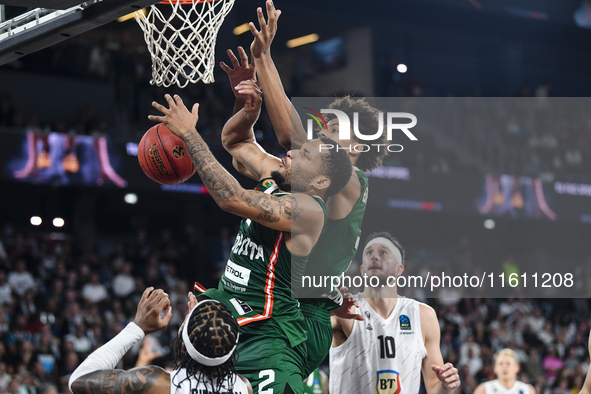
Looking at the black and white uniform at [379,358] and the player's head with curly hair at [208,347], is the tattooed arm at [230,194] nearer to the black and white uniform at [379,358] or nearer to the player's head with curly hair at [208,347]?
the player's head with curly hair at [208,347]

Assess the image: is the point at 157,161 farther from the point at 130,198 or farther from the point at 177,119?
the point at 130,198

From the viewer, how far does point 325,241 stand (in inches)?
182

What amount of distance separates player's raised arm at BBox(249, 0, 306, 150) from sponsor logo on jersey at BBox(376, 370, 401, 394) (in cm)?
201

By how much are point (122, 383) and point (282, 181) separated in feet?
5.19

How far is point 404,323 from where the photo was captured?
5.45 metres

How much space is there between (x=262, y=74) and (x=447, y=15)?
17.8 meters

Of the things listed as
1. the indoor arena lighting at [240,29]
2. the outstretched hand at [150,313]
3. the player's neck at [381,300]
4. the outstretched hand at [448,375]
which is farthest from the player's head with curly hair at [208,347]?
the indoor arena lighting at [240,29]

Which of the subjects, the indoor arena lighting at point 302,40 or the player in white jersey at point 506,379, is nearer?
the player in white jersey at point 506,379

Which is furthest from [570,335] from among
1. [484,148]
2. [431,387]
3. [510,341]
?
[431,387]

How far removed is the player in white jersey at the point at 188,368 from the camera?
2781 millimetres

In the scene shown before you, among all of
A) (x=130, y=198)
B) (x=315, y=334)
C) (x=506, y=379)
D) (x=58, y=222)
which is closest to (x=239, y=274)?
(x=315, y=334)

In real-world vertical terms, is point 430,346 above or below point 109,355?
above

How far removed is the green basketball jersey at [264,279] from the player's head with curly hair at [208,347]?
1022 millimetres

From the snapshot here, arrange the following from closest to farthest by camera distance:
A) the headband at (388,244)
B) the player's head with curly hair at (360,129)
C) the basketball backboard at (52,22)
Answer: the basketball backboard at (52,22), the player's head with curly hair at (360,129), the headband at (388,244)
